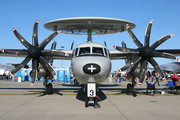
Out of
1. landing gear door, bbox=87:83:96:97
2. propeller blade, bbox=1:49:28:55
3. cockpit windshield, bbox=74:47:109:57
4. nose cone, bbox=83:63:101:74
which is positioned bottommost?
landing gear door, bbox=87:83:96:97

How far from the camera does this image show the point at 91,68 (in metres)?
8.07

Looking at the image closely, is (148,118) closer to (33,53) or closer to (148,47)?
(148,47)

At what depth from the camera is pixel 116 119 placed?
638 cm

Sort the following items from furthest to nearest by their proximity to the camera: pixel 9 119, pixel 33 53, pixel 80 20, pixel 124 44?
pixel 124 44, pixel 80 20, pixel 33 53, pixel 9 119

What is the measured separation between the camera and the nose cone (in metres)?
8.08

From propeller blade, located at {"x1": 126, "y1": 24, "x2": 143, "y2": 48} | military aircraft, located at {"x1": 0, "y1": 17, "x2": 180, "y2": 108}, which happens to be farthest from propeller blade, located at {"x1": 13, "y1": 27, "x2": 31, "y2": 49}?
propeller blade, located at {"x1": 126, "y1": 24, "x2": 143, "y2": 48}

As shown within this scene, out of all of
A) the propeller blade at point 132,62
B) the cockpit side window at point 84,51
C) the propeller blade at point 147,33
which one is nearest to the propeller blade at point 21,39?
the cockpit side window at point 84,51

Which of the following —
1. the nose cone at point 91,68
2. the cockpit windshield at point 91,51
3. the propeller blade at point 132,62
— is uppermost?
the cockpit windshield at point 91,51

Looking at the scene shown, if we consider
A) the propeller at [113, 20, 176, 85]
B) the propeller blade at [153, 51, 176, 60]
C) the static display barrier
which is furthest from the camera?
the static display barrier

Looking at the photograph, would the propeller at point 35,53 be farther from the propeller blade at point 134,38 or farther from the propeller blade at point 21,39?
the propeller blade at point 134,38

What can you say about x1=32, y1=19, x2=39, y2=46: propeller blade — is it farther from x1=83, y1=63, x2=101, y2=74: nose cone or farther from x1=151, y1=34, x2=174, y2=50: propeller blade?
x1=151, y1=34, x2=174, y2=50: propeller blade

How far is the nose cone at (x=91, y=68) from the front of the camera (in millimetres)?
8078

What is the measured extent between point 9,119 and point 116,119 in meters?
3.96

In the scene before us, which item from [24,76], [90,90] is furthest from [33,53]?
[24,76]
